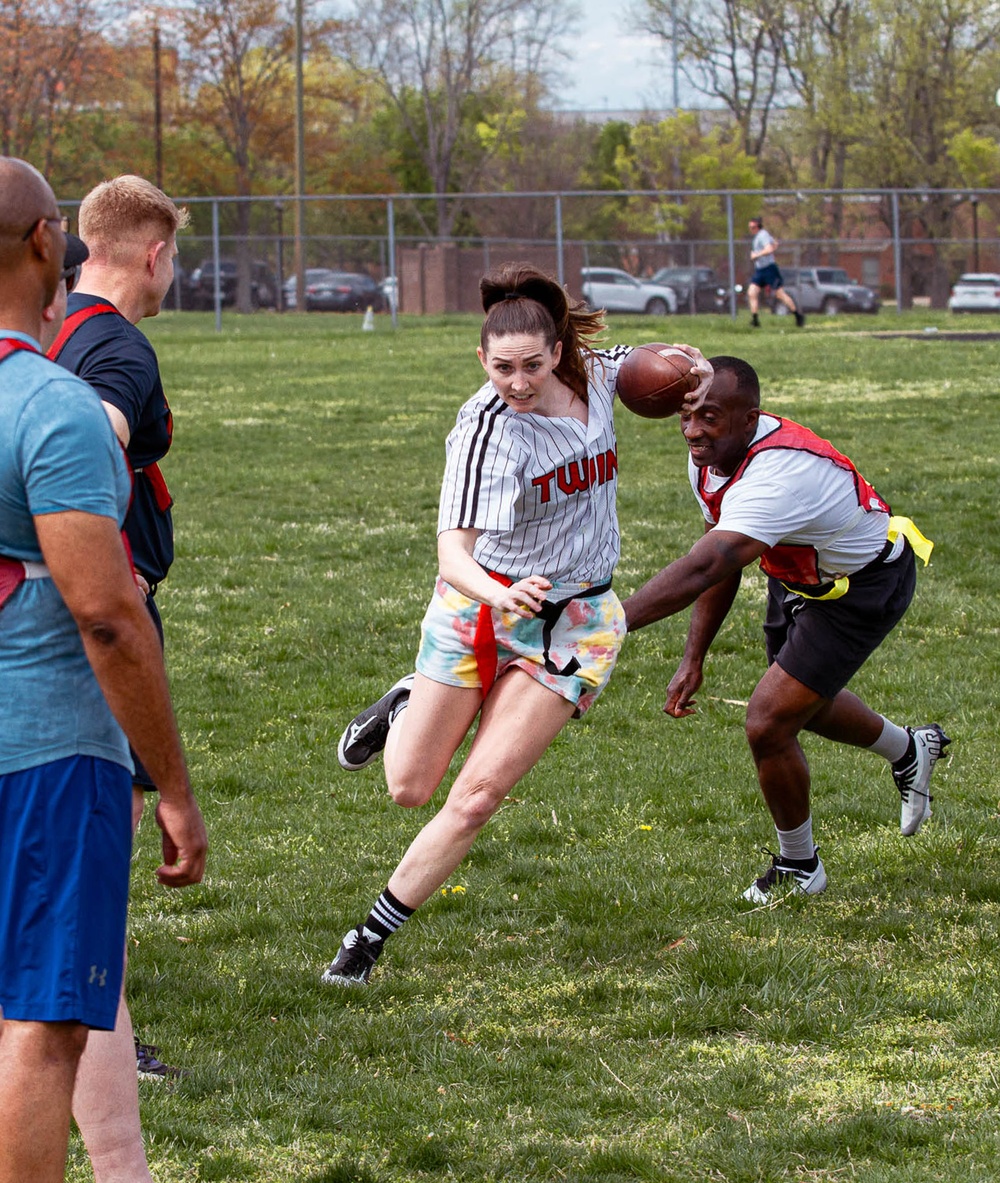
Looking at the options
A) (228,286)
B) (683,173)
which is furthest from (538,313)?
(683,173)

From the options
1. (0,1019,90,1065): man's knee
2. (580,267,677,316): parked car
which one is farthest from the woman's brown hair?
(580,267,677,316): parked car

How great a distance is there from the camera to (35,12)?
1770 inches

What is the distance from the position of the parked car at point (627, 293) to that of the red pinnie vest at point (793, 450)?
3334cm

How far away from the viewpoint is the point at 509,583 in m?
4.49

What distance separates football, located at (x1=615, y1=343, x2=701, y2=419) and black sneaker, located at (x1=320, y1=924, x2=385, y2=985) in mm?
1860

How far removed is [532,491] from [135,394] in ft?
4.18

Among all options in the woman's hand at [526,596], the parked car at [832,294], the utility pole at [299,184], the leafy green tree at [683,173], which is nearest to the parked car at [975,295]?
the parked car at [832,294]

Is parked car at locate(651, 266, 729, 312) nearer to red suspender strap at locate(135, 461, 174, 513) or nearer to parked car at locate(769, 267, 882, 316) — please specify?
parked car at locate(769, 267, 882, 316)

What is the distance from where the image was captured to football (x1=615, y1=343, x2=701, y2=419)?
475cm

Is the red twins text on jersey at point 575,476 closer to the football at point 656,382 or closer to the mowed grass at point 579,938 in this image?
the football at point 656,382

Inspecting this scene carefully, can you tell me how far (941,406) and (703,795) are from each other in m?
11.8

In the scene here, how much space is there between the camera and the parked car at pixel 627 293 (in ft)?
124

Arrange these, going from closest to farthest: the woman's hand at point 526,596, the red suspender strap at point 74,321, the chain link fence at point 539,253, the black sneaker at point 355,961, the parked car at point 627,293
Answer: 1. the red suspender strap at point 74,321
2. the woman's hand at point 526,596
3. the black sneaker at point 355,961
4. the chain link fence at point 539,253
5. the parked car at point 627,293

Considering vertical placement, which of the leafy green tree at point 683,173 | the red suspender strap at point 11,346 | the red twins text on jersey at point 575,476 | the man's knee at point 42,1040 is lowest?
the man's knee at point 42,1040
